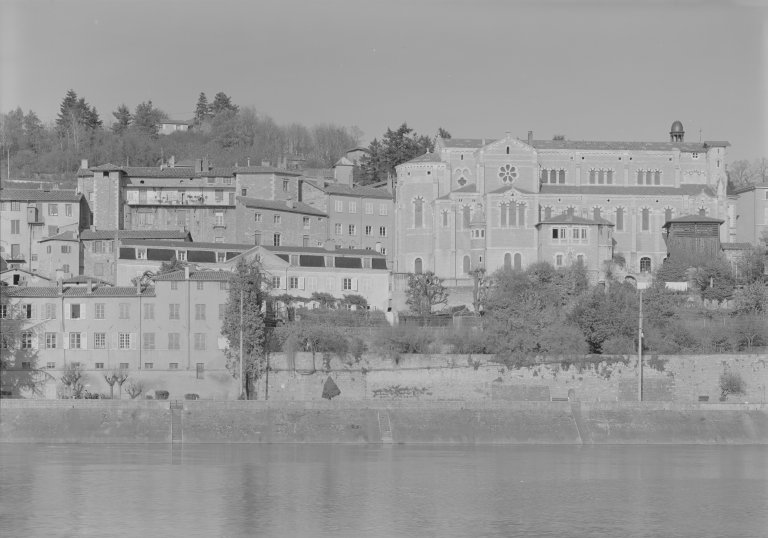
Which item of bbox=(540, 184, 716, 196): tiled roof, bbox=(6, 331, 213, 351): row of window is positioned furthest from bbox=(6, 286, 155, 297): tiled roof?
bbox=(540, 184, 716, 196): tiled roof

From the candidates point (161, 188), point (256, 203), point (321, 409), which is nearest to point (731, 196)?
point (256, 203)

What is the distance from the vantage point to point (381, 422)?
4975cm

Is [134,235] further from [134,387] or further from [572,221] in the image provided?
[572,221]

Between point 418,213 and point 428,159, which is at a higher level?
point 428,159

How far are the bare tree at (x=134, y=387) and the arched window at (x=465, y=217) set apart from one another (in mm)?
30093

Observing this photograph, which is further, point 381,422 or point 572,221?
point 572,221

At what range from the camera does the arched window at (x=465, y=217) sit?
261ft

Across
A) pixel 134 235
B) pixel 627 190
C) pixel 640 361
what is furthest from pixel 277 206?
pixel 640 361

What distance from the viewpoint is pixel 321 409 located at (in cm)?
4975

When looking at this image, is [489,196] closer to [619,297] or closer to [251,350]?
[619,297]

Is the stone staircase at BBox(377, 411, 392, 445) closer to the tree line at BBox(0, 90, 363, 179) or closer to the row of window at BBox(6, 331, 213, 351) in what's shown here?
the row of window at BBox(6, 331, 213, 351)

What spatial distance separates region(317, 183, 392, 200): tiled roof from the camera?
268ft

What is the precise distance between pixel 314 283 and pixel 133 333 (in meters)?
12.8

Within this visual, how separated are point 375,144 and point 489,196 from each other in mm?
22698
